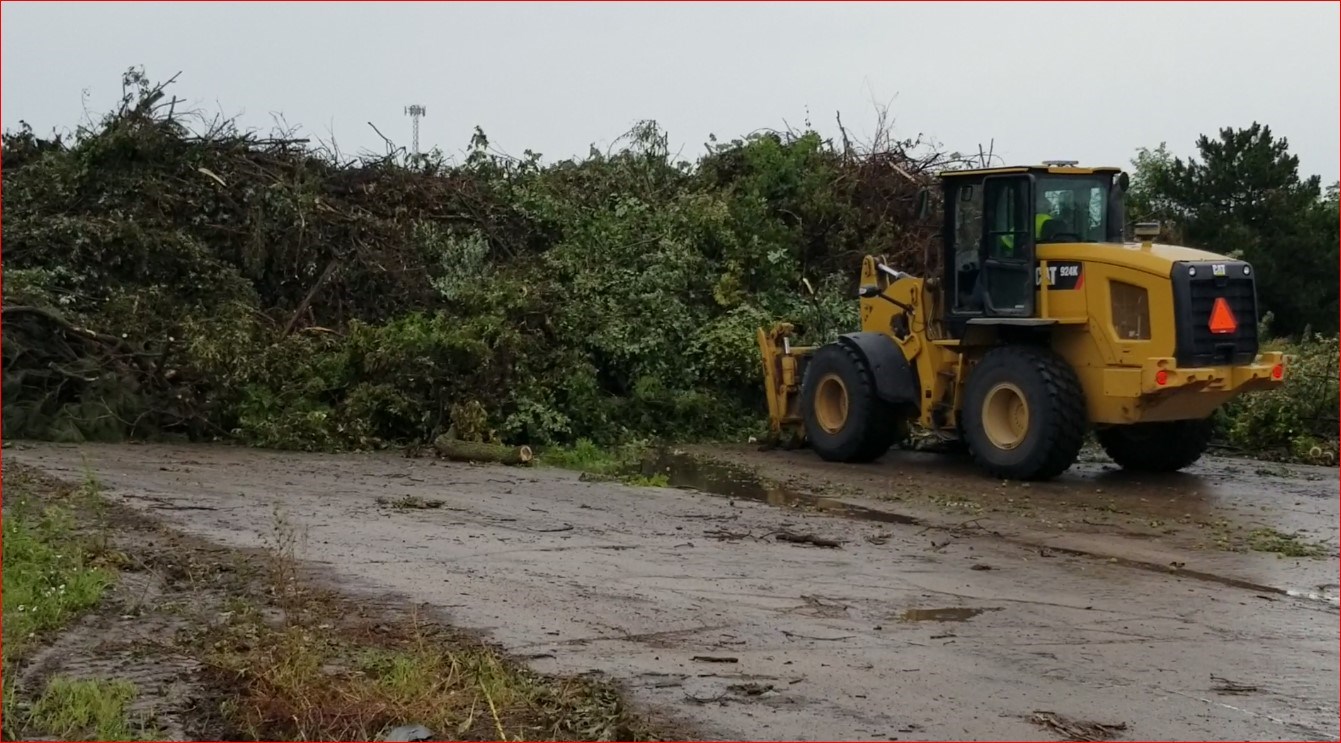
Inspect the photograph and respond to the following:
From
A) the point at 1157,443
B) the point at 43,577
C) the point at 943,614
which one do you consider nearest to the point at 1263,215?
the point at 1157,443

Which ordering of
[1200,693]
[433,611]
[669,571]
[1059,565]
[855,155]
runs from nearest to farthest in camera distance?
[1200,693]
[433,611]
[669,571]
[1059,565]
[855,155]

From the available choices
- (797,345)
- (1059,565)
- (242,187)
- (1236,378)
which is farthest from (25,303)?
(1236,378)

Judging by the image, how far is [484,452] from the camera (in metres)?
14.8

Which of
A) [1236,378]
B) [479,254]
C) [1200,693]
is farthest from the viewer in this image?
[479,254]

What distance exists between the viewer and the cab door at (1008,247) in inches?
536

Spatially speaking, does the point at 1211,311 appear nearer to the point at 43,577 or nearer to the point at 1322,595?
the point at 1322,595

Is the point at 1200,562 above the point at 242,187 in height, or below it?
below

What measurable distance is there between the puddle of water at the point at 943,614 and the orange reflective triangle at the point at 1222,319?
573 cm

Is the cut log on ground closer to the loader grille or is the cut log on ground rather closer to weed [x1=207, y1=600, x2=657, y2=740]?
the loader grille

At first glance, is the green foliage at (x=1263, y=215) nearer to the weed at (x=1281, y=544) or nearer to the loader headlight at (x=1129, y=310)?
the loader headlight at (x=1129, y=310)

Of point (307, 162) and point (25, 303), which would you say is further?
point (307, 162)

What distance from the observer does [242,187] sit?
18.5 m

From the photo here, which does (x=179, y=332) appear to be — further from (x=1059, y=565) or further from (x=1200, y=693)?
(x=1200, y=693)

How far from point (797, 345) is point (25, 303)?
862 centimetres
